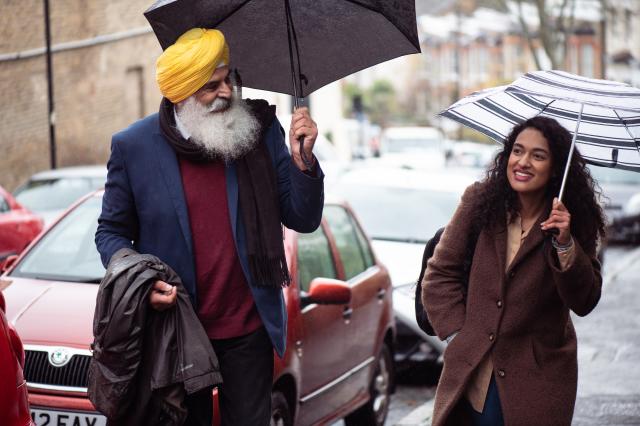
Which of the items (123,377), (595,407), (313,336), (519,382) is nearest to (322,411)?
(313,336)

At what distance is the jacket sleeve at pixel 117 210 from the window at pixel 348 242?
3660 millimetres

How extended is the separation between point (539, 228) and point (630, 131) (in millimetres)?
589

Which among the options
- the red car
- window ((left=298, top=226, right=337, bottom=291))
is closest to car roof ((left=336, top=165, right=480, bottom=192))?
the red car

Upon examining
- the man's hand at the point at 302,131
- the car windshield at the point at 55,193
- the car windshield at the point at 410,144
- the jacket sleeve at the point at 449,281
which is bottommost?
the car windshield at the point at 410,144

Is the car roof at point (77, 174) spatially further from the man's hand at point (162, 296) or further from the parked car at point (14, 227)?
the man's hand at point (162, 296)

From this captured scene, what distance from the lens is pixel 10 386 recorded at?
12.9 ft

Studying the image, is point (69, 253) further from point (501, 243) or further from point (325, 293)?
point (501, 243)

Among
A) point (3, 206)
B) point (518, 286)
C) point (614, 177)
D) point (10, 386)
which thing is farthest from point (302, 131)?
point (614, 177)

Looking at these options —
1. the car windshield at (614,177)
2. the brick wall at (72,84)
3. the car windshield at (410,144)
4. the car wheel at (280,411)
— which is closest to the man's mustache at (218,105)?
the car wheel at (280,411)

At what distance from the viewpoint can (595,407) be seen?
7.81 meters

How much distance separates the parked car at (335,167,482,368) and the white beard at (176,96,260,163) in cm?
513

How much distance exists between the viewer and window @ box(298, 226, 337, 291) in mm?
6660

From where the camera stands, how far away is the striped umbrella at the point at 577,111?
4.34 metres

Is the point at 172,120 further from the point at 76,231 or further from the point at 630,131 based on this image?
the point at 76,231
